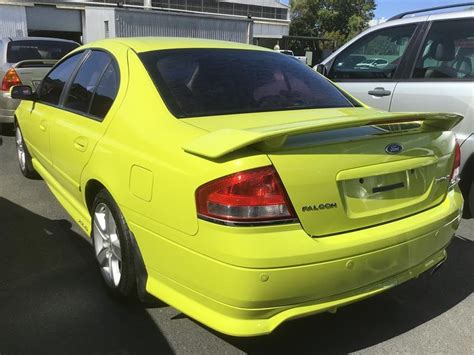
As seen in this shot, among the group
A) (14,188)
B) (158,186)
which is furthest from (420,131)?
(14,188)

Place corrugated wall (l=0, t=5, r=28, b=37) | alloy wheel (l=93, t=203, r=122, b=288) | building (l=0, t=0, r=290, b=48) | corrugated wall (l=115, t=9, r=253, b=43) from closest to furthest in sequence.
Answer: alloy wheel (l=93, t=203, r=122, b=288) < corrugated wall (l=115, t=9, r=253, b=43) < building (l=0, t=0, r=290, b=48) < corrugated wall (l=0, t=5, r=28, b=37)

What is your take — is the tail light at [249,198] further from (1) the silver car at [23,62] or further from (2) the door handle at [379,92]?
(1) the silver car at [23,62]

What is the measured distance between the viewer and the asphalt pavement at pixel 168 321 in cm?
268

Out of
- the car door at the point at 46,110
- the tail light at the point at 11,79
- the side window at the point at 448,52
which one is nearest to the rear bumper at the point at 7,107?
the tail light at the point at 11,79

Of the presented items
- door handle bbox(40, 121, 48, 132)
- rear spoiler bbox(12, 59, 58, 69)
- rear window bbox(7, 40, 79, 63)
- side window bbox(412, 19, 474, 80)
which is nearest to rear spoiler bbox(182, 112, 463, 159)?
door handle bbox(40, 121, 48, 132)

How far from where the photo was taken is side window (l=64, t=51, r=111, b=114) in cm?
352

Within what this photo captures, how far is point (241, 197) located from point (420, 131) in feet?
3.80

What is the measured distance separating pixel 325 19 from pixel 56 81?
86786 mm

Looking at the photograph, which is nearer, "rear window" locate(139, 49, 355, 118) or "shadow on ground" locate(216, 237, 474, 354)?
"shadow on ground" locate(216, 237, 474, 354)

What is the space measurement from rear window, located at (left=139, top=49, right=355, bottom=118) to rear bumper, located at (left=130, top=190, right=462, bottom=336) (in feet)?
2.65

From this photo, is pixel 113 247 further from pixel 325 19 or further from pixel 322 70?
pixel 325 19

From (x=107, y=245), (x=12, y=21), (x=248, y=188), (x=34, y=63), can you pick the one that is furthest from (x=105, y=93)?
(x=12, y=21)

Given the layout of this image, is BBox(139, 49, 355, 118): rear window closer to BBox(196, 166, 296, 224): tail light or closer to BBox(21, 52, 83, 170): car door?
BBox(196, 166, 296, 224): tail light

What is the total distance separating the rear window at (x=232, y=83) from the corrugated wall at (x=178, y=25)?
113 ft
